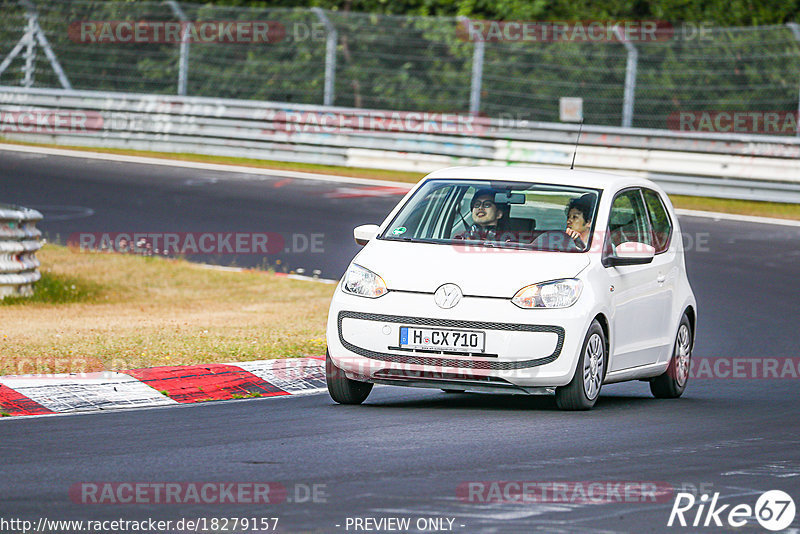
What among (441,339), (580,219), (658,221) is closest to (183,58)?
(658,221)

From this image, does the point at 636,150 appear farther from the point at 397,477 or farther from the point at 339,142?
the point at 397,477

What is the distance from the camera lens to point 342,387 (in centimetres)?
956

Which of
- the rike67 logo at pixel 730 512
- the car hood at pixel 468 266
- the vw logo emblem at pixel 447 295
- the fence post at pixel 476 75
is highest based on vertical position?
the fence post at pixel 476 75

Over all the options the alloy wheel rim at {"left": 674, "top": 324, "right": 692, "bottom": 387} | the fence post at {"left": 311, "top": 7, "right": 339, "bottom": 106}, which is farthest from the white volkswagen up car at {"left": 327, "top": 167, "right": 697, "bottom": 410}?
the fence post at {"left": 311, "top": 7, "right": 339, "bottom": 106}

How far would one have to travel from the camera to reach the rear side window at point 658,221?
10789 millimetres

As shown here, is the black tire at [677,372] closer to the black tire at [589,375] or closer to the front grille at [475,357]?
the black tire at [589,375]

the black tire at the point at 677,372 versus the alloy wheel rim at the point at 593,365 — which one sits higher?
the alloy wheel rim at the point at 593,365

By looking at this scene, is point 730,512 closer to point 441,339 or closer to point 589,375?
point 441,339

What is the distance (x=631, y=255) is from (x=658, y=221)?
4.40 ft

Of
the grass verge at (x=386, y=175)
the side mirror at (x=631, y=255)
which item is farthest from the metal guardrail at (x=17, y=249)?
the grass verge at (x=386, y=175)

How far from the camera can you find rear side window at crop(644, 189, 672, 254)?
10.8 meters

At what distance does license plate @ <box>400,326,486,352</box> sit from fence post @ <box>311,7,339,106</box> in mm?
19153

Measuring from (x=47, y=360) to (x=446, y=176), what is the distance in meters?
3.06

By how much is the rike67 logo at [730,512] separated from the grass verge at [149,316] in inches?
196
